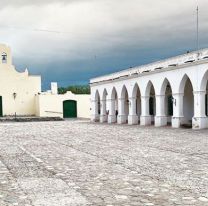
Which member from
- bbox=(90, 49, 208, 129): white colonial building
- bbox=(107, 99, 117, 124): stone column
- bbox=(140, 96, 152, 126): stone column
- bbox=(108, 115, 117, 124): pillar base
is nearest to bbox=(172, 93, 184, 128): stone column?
bbox=(90, 49, 208, 129): white colonial building

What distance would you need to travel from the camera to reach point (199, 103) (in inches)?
955

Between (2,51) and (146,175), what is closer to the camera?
(146,175)

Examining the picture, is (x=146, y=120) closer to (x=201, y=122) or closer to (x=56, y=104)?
(x=201, y=122)

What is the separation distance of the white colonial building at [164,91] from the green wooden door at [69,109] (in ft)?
30.1

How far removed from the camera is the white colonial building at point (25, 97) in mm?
47594

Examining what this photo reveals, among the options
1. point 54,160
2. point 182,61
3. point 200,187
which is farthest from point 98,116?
point 200,187

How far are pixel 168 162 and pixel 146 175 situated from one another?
80.2 inches

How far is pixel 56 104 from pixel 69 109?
2.00m

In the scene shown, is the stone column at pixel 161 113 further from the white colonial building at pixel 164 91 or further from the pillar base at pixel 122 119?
the pillar base at pixel 122 119

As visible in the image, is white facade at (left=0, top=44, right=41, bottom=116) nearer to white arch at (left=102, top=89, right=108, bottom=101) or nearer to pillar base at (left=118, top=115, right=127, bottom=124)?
white arch at (left=102, top=89, right=108, bottom=101)

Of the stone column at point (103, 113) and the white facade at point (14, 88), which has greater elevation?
the white facade at point (14, 88)

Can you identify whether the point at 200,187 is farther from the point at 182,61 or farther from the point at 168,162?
the point at 182,61

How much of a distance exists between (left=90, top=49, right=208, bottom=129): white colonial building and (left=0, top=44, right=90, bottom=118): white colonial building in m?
8.95

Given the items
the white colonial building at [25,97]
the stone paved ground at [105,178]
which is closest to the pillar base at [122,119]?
the white colonial building at [25,97]
